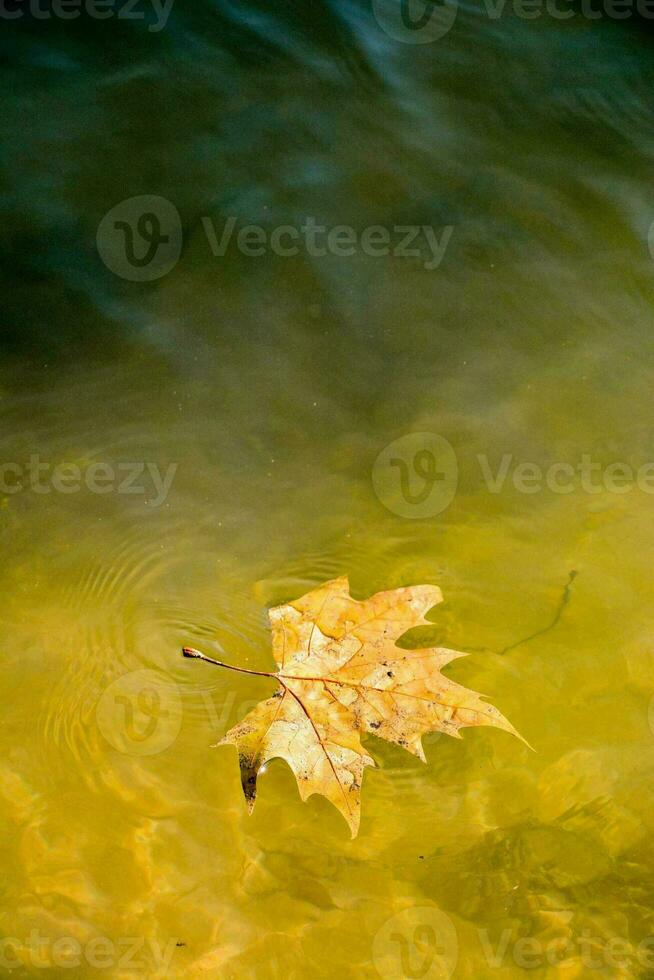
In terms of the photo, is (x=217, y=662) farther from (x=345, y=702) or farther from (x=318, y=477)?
(x=318, y=477)

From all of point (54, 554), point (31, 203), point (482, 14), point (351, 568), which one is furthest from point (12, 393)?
point (482, 14)

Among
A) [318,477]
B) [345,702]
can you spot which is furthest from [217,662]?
[318,477]

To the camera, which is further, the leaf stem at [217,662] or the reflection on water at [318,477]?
the leaf stem at [217,662]

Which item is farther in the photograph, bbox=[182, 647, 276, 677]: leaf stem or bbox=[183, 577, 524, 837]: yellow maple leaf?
bbox=[182, 647, 276, 677]: leaf stem

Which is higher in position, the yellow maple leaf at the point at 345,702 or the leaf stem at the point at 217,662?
the yellow maple leaf at the point at 345,702

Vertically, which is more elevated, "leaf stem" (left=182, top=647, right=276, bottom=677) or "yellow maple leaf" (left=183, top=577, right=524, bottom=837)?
"yellow maple leaf" (left=183, top=577, right=524, bottom=837)
